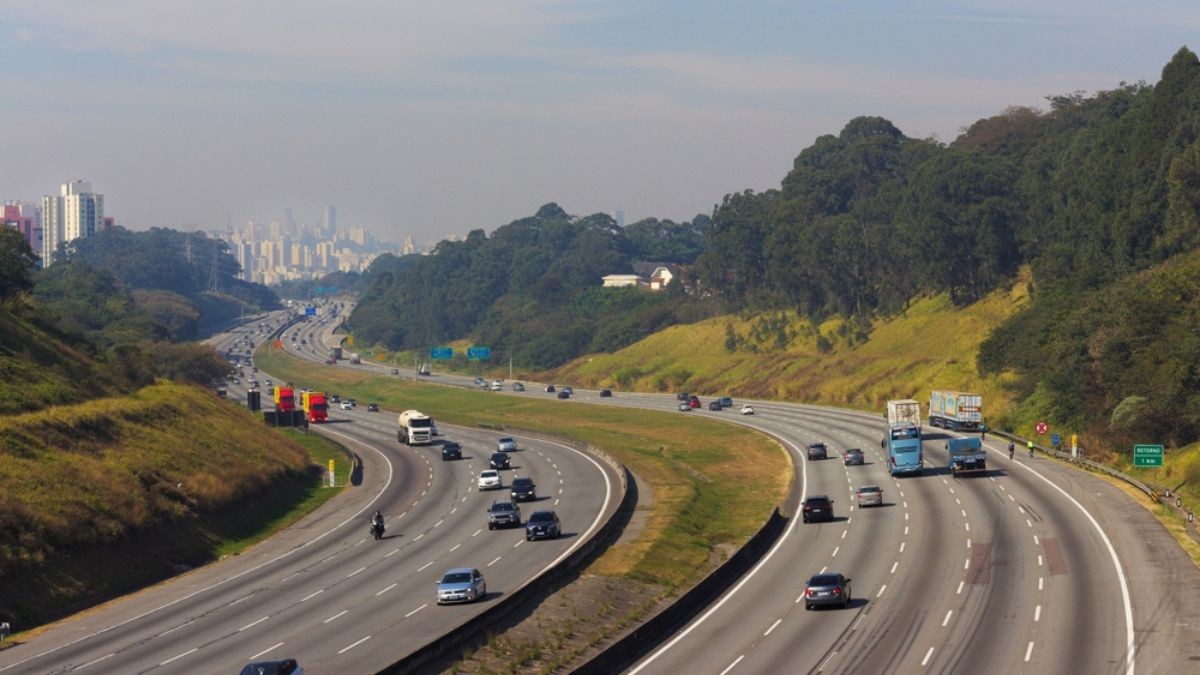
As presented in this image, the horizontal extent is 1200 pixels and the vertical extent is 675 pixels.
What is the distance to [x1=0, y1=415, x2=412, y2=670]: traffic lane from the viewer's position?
45.5 m

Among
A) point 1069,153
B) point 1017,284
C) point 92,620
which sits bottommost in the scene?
point 92,620

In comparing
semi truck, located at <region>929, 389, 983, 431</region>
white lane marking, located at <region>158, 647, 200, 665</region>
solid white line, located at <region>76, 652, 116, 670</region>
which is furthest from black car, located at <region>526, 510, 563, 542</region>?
semi truck, located at <region>929, 389, 983, 431</region>

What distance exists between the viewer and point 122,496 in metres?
66.8

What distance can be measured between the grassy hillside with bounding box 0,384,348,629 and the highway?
1.97m

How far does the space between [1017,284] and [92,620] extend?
389 ft

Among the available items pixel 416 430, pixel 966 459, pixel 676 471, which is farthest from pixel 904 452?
pixel 416 430

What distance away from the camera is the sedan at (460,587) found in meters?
48.3

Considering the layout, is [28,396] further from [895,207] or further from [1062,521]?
[895,207]

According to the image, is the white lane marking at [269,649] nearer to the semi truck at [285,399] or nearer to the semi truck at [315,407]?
the semi truck at [285,399]

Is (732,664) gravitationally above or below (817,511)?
above

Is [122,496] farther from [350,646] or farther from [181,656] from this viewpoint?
[350,646]

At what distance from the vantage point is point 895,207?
17962 cm

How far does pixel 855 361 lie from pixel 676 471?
2675 inches

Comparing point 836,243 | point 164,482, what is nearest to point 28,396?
point 164,482
